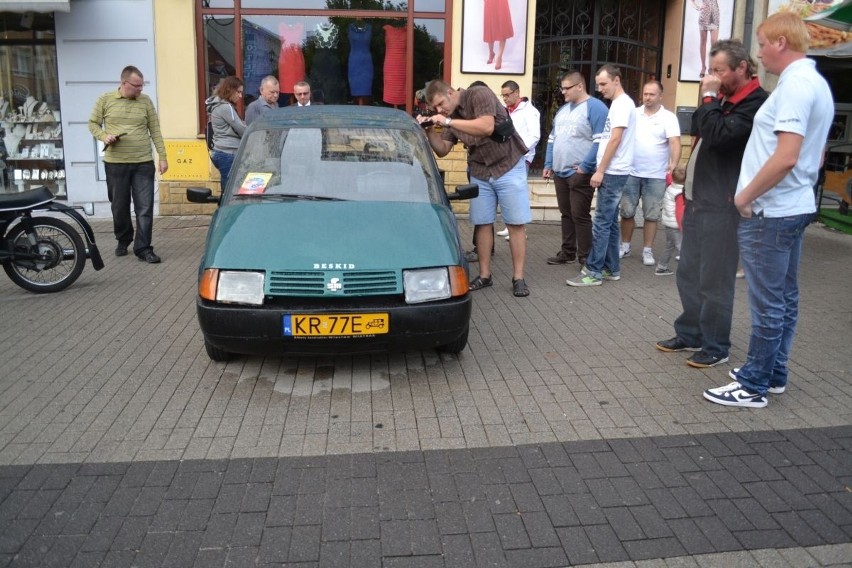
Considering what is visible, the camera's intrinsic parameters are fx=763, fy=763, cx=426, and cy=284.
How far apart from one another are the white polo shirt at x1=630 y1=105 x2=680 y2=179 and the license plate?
4.47 metres

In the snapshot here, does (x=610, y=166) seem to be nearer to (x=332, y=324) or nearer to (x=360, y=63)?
(x=332, y=324)

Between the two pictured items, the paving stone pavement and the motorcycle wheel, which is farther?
the motorcycle wheel

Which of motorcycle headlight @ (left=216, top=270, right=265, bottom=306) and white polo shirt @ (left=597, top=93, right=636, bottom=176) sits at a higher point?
white polo shirt @ (left=597, top=93, right=636, bottom=176)

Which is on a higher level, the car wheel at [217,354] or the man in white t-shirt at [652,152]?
the man in white t-shirt at [652,152]

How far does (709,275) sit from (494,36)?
7298mm

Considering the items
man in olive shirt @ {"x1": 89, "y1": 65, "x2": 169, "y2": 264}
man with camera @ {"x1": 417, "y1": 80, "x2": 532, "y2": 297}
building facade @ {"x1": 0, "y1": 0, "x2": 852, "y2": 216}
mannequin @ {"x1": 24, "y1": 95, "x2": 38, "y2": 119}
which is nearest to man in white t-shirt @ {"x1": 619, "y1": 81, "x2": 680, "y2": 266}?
man with camera @ {"x1": 417, "y1": 80, "x2": 532, "y2": 297}

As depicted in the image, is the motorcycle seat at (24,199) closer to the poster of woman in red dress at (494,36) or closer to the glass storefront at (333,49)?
the glass storefront at (333,49)

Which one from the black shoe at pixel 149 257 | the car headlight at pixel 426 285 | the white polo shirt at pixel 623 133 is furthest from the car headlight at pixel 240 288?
the black shoe at pixel 149 257

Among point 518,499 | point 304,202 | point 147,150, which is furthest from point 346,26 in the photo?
point 518,499

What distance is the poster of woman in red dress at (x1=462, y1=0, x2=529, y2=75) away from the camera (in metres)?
11.2

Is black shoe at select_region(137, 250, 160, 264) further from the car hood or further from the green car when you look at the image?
the car hood

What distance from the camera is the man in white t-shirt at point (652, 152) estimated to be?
7992 mm

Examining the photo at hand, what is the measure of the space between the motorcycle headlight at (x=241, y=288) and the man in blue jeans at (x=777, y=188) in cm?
281

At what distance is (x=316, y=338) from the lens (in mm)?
4613
